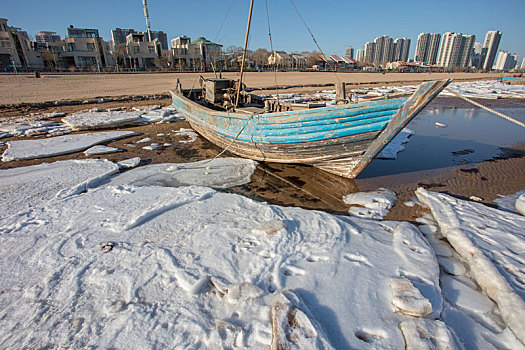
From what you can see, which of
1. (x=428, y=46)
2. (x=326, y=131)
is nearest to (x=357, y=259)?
(x=326, y=131)

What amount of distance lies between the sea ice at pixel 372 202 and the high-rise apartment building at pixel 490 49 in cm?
18735

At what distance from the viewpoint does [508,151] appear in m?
8.04

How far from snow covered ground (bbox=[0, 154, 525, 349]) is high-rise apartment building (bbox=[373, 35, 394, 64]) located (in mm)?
171740

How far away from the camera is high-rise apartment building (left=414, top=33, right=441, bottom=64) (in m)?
140

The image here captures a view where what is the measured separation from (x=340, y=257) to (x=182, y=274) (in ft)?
6.28

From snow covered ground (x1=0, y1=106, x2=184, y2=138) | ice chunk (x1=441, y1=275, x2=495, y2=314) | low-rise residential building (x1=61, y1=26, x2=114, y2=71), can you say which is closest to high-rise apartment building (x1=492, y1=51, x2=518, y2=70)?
low-rise residential building (x1=61, y1=26, x2=114, y2=71)

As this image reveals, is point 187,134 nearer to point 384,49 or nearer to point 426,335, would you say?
point 426,335

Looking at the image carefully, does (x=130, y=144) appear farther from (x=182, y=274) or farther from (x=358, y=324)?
(x=358, y=324)

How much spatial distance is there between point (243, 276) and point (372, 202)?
3.23m

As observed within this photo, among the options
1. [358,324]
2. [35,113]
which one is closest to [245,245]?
[358,324]

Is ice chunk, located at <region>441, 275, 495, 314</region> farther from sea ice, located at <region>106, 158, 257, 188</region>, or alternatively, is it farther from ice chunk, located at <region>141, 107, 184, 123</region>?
ice chunk, located at <region>141, 107, 184, 123</region>

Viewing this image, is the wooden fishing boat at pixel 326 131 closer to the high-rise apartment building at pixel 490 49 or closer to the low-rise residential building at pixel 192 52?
the low-rise residential building at pixel 192 52

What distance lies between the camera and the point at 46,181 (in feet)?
17.3

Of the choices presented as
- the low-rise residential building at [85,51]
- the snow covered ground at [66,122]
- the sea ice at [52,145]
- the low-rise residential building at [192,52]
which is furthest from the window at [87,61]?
the sea ice at [52,145]
